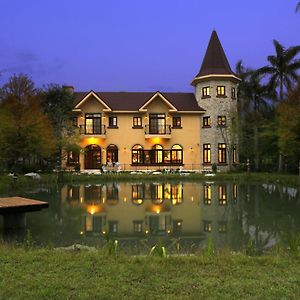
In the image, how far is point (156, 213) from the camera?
13891mm

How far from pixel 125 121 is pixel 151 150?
3.63 meters

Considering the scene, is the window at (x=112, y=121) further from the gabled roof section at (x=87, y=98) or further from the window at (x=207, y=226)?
the window at (x=207, y=226)

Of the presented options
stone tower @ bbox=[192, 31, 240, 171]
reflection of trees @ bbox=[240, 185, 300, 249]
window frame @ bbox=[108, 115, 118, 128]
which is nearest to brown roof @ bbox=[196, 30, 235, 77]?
stone tower @ bbox=[192, 31, 240, 171]

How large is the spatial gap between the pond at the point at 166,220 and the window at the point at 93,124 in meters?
19.0

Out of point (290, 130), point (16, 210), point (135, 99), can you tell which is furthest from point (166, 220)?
point (135, 99)

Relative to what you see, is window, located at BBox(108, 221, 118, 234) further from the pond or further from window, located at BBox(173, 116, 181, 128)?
window, located at BBox(173, 116, 181, 128)

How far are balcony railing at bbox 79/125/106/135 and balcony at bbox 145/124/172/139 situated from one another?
13.3ft

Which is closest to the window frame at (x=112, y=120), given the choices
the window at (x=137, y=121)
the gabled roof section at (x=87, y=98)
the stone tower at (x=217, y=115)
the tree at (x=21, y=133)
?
the gabled roof section at (x=87, y=98)

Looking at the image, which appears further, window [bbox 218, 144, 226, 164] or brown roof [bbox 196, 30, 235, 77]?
brown roof [bbox 196, 30, 235, 77]

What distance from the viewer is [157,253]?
6.47 meters

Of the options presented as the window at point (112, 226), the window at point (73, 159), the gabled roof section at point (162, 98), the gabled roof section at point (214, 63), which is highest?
the gabled roof section at point (214, 63)

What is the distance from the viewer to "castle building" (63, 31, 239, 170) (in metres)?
38.1

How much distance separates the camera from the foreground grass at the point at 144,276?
448cm

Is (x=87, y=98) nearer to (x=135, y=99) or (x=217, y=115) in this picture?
(x=135, y=99)
